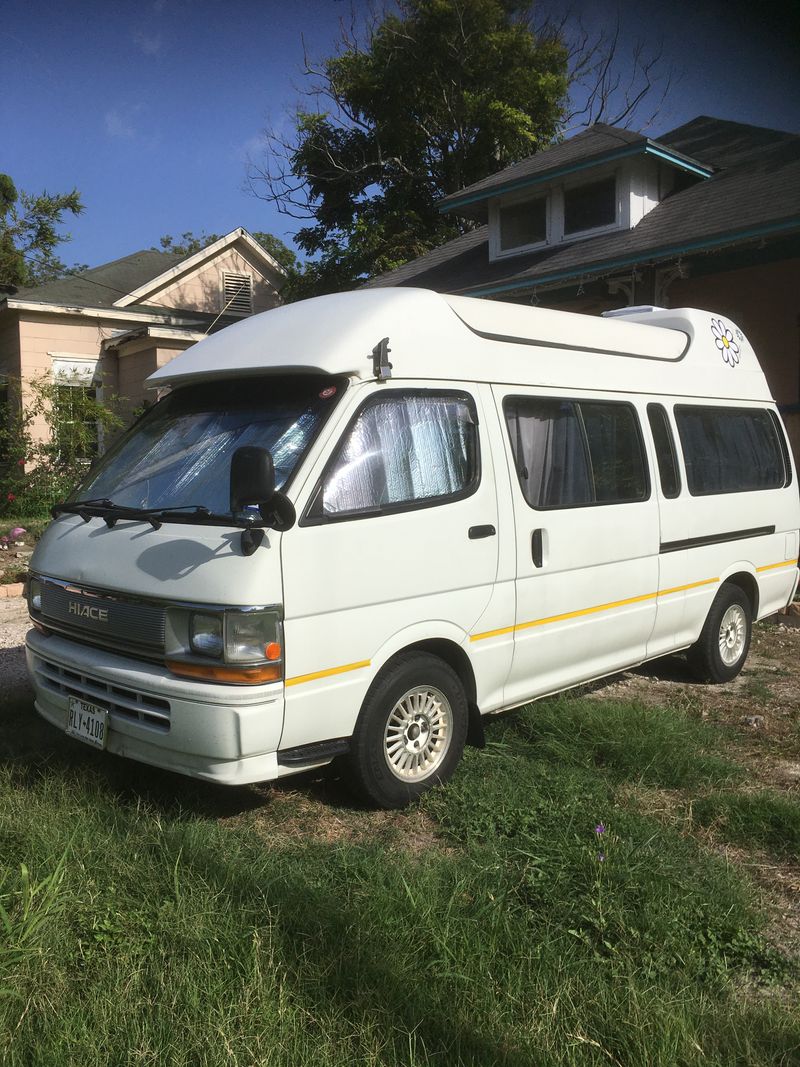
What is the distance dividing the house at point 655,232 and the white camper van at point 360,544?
6.01 m

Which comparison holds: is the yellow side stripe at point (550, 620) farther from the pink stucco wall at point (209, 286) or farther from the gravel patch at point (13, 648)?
the pink stucco wall at point (209, 286)

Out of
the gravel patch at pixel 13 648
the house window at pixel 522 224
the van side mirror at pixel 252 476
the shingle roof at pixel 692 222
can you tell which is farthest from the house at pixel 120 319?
the van side mirror at pixel 252 476

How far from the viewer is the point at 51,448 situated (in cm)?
1545

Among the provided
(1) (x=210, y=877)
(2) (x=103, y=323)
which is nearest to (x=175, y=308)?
(2) (x=103, y=323)

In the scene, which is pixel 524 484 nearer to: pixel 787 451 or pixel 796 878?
pixel 796 878

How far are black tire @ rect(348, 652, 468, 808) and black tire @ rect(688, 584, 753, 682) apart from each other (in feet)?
8.64

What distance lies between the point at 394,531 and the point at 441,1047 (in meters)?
2.13

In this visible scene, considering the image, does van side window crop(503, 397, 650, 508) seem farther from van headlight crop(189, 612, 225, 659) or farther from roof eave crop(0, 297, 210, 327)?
roof eave crop(0, 297, 210, 327)

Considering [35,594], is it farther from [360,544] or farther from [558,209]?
[558,209]

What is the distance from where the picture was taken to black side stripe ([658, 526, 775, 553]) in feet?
19.3

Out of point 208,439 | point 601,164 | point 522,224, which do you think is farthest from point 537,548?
point 522,224

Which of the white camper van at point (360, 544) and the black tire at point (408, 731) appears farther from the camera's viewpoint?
the black tire at point (408, 731)

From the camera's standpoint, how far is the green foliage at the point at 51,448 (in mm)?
15367

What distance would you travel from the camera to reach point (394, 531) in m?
4.12
